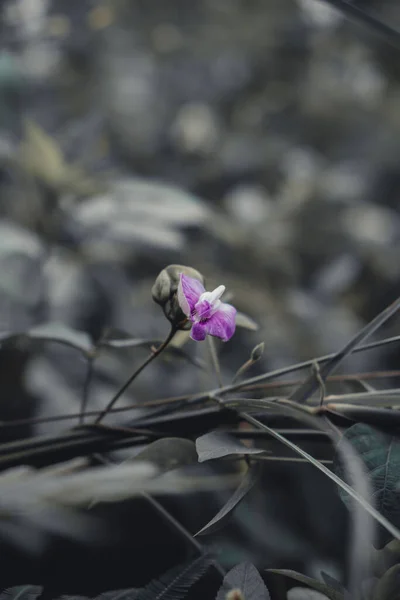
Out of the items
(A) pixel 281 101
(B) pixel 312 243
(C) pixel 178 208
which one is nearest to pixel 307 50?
(A) pixel 281 101

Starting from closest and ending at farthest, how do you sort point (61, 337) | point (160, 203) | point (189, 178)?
1. point (61, 337)
2. point (160, 203)
3. point (189, 178)

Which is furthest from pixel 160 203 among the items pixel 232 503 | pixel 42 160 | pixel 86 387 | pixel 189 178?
pixel 232 503

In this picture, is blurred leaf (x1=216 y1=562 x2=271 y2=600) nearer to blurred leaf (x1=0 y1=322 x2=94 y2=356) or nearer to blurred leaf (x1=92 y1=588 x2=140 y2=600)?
blurred leaf (x1=92 y1=588 x2=140 y2=600)

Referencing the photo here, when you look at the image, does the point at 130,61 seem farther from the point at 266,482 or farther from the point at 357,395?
the point at 357,395

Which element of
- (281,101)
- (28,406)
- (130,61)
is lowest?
(28,406)

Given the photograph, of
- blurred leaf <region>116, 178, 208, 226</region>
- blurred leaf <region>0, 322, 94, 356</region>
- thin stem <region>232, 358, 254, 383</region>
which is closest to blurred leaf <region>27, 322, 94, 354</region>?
blurred leaf <region>0, 322, 94, 356</region>

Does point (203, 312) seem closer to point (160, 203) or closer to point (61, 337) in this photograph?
point (61, 337)
